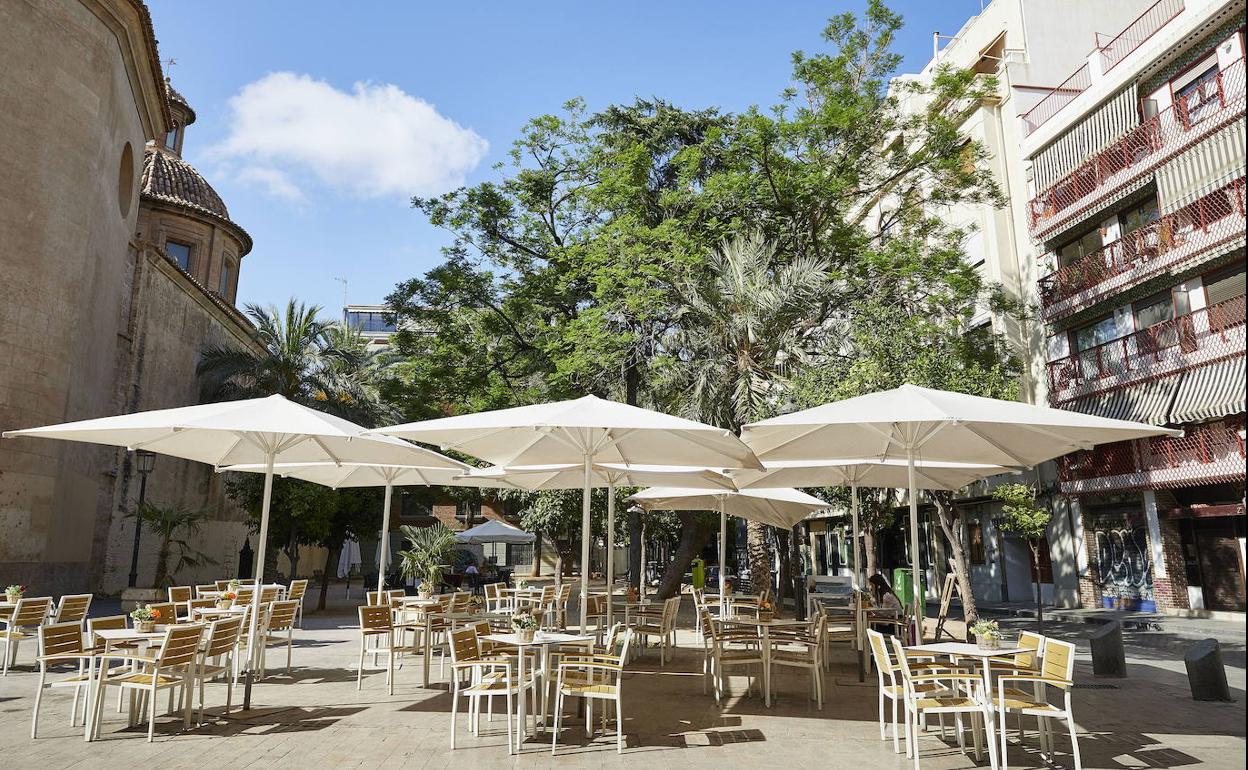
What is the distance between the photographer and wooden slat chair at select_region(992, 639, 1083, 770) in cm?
583

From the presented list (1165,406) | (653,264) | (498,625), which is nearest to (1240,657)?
(498,625)

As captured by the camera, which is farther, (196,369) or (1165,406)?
(196,369)

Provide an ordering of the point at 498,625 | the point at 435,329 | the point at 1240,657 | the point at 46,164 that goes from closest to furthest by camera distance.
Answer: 1. the point at 1240,657
2. the point at 498,625
3. the point at 46,164
4. the point at 435,329

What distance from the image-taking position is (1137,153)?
22609mm

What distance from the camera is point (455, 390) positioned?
74.5ft

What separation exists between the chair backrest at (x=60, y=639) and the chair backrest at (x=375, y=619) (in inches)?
108

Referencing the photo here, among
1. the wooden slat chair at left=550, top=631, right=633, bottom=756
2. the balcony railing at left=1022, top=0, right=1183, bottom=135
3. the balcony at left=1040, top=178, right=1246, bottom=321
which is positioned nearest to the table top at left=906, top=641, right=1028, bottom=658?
the wooden slat chair at left=550, top=631, right=633, bottom=756

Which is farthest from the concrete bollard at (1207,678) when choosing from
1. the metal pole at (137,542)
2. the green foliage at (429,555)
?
the metal pole at (137,542)

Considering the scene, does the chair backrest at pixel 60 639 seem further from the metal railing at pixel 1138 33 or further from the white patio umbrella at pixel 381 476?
the metal railing at pixel 1138 33

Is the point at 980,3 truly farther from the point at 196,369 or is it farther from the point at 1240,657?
the point at 1240,657

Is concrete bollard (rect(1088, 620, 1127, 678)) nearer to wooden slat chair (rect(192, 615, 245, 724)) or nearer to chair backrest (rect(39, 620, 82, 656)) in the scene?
wooden slat chair (rect(192, 615, 245, 724))

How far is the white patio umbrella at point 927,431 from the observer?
673 centimetres

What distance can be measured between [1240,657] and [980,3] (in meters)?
35.6

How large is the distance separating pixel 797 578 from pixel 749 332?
6.55 metres
